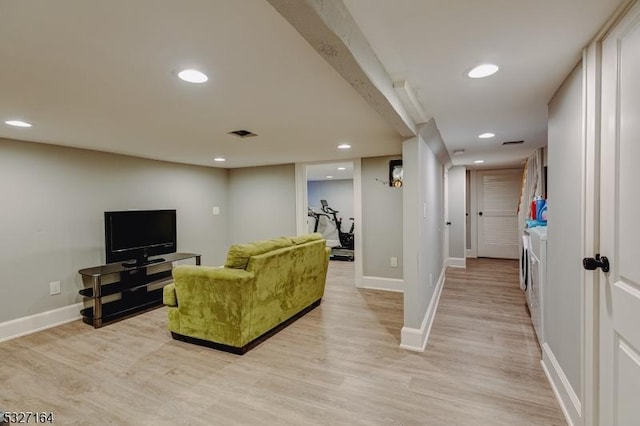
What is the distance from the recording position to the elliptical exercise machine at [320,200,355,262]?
724 cm

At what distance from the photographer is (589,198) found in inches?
59.5

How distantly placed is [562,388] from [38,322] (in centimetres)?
469

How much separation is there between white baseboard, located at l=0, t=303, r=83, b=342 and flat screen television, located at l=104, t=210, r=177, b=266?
0.70 metres

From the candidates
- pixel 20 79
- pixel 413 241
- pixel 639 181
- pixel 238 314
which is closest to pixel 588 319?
pixel 639 181

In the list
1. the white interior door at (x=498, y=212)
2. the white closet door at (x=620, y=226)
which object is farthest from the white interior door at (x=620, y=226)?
the white interior door at (x=498, y=212)

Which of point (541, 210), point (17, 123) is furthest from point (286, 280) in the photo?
point (541, 210)

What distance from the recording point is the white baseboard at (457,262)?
20.1 ft

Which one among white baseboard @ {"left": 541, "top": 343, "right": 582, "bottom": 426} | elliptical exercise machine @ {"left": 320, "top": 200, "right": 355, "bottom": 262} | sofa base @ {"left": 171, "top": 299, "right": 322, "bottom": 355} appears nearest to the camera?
white baseboard @ {"left": 541, "top": 343, "right": 582, "bottom": 426}

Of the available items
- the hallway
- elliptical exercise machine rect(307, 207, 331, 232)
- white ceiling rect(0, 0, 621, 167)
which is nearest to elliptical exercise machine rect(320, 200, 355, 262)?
elliptical exercise machine rect(307, 207, 331, 232)

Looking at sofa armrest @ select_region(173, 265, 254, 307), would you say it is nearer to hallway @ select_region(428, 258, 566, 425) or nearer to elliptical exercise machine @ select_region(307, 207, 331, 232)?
hallway @ select_region(428, 258, 566, 425)

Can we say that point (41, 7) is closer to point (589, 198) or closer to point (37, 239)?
point (589, 198)

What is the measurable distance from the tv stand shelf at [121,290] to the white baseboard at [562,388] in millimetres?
4026

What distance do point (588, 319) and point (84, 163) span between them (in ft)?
15.6

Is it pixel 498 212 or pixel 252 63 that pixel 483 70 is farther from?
pixel 498 212
